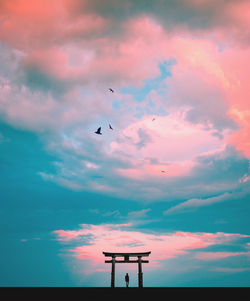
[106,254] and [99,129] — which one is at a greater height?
[99,129]
